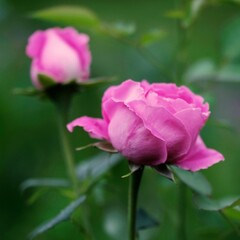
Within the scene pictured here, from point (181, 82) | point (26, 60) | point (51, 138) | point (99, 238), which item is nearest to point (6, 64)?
point (26, 60)

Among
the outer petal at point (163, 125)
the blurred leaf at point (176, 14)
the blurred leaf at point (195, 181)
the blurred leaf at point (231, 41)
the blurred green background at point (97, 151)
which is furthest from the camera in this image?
the blurred leaf at point (231, 41)

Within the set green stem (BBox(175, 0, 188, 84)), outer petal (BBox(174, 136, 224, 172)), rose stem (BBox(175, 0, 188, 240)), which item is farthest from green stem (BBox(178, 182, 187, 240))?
outer petal (BBox(174, 136, 224, 172))

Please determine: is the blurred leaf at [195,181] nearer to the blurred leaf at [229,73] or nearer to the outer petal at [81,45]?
the outer petal at [81,45]

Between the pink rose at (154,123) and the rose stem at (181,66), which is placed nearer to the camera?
the pink rose at (154,123)

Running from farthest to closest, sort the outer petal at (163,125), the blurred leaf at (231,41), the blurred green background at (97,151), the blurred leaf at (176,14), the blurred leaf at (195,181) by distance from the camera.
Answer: the blurred leaf at (231,41) → the blurred green background at (97,151) → the blurred leaf at (176,14) → the blurred leaf at (195,181) → the outer petal at (163,125)

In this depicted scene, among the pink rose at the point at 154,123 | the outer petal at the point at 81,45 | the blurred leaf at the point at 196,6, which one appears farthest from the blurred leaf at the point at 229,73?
the pink rose at the point at 154,123

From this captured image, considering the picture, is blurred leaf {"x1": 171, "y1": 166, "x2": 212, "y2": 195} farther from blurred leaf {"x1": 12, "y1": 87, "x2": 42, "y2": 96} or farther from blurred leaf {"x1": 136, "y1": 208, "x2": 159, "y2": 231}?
blurred leaf {"x1": 12, "y1": 87, "x2": 42, "y2": 96}

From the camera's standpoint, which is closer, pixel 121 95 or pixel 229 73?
pixel 121 95

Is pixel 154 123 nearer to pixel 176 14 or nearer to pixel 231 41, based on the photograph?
pixel 176 14

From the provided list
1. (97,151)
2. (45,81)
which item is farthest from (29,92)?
(97,151)
